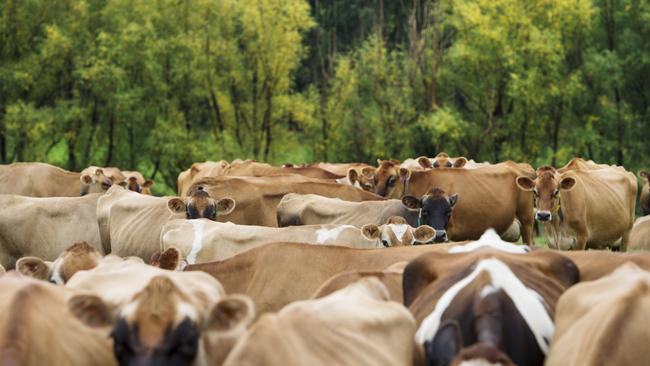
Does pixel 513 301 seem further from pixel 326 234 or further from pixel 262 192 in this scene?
pixel 262 192

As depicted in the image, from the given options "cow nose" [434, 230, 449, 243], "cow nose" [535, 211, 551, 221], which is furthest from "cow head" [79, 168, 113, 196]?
"cow nose" [434, 230, 449, 243]

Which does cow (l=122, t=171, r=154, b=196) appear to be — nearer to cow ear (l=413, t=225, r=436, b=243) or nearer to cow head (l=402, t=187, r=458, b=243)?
cow head (l=402, t=187, r=458, b=243)

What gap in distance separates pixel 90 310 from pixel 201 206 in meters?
9.34

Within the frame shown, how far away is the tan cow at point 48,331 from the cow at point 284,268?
115 inches

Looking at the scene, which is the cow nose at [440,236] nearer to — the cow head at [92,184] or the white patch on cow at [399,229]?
the white patch on cow at [399,229]

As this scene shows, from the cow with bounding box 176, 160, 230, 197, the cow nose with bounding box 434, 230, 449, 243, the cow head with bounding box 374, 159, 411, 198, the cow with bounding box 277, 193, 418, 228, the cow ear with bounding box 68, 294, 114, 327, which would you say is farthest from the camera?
the cow with bounding box 176, 160, 230, 197

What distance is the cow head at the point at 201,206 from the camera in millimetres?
14984

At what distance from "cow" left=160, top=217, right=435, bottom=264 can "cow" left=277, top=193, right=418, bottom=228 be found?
297 centimetres

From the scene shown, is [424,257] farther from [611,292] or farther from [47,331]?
[47,331]

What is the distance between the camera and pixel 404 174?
19453 millimetres

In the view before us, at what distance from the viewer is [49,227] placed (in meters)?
16.4

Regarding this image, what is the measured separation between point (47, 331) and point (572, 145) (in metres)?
37.2

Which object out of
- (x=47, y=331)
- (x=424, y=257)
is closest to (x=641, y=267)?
(x=424, y=257)

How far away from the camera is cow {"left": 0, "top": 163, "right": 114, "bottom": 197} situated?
22.2 m
